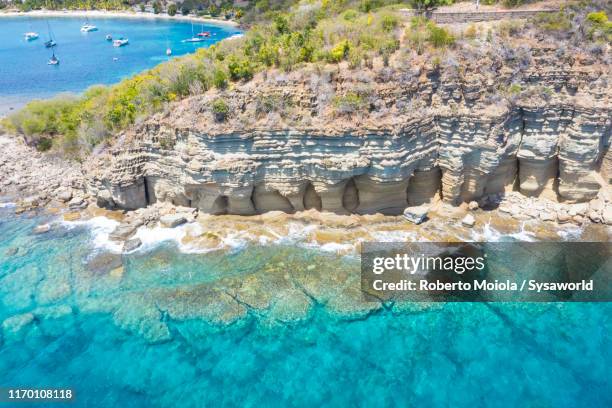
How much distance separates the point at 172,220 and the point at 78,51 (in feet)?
234

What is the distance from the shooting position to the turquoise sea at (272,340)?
18.0 meters

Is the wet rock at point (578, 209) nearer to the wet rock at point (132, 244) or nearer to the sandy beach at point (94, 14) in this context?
the wet rock at point (132, 244)

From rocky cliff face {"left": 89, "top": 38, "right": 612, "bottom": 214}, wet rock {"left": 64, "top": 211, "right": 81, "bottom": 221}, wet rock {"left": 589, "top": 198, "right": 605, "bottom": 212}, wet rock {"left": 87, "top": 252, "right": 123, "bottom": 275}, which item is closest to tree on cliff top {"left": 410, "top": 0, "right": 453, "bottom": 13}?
rocky cliff face {"left": 89, "top": 38, "right": 612, "bottom": 214}

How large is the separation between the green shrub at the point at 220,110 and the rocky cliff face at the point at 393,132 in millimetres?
375

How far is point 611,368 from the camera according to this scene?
18.4 meters

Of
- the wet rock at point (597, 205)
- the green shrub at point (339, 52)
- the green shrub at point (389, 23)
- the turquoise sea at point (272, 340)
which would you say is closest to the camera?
the turquoise sea at point (272, 340)

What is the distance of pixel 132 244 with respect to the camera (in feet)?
84.3

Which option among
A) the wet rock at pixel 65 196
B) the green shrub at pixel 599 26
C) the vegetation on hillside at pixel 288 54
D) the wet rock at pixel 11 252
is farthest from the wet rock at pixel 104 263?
the green shrub at pixel 599 26

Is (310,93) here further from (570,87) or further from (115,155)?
(570,87)

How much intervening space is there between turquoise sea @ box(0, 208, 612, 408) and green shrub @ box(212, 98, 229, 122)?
333 inches

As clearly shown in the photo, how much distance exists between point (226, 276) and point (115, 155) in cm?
1211

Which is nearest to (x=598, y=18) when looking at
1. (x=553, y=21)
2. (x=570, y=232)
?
(x=553, y=21)

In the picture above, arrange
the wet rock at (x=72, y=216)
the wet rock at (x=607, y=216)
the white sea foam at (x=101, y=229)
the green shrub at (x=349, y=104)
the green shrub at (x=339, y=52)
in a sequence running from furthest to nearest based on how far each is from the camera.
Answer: the wet rock at (x=72, y=216) → the green shrub at (x=339, y=52) → the white sea foam at (x=101, y=229) → the wet rock at (x=607, y=216) → the green shrub at (x=349, y=104)

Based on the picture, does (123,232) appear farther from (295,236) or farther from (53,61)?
(53,61)
